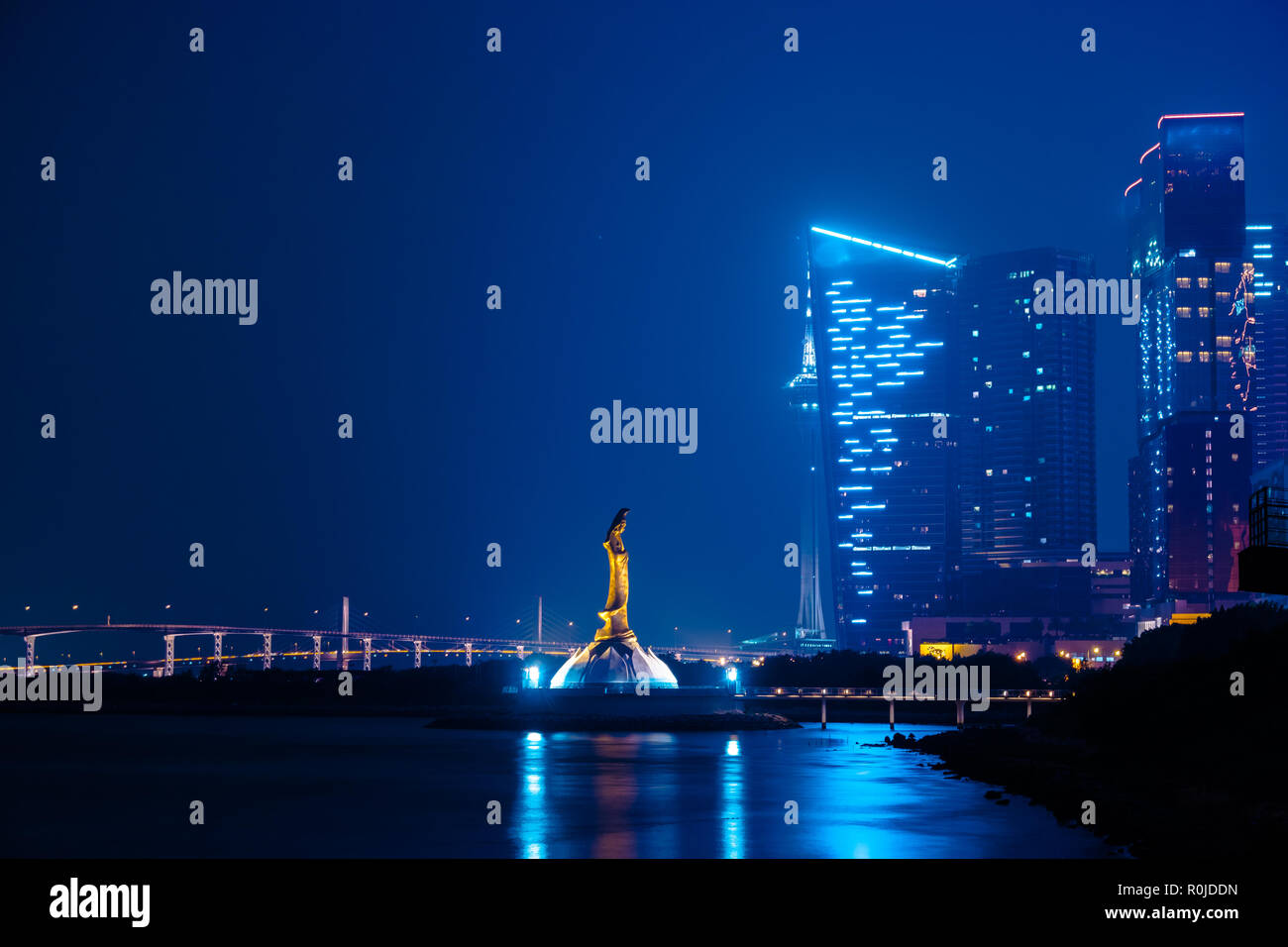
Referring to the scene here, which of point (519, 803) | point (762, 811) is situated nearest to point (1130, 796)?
point (762, 811)

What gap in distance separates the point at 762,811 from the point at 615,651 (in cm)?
Result: 5862

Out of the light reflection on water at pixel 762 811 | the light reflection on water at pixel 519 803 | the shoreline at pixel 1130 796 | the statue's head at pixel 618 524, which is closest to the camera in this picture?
the shoreline at pixel 1130 796

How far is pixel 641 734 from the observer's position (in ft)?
324

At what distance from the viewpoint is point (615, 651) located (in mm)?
102250

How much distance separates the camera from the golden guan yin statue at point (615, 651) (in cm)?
10062

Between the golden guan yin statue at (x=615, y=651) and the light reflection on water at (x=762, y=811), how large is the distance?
28077 mm

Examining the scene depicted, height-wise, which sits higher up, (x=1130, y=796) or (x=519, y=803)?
(x=1130, y=796)

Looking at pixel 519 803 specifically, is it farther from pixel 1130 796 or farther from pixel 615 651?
pixel 615 651

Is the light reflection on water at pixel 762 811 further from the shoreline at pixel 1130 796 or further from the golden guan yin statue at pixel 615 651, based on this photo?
the golden guan yin statue at pixel 615 651

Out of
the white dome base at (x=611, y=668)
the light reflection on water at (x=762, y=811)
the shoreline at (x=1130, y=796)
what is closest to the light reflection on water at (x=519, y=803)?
the light reflection on water at (x=762, y=811)

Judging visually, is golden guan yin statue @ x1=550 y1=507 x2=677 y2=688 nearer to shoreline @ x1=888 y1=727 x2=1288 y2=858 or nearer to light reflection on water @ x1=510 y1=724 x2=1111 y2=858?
light reflection on water @ x1=510 y1=724 x2=1111 y2=858

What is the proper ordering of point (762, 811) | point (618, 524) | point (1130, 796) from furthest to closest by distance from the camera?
point (618, 524) < point (762, 811) < point (1130, 796)

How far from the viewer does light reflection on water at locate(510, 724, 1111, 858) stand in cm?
3484

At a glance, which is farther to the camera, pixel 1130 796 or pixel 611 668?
pixel 611 668
